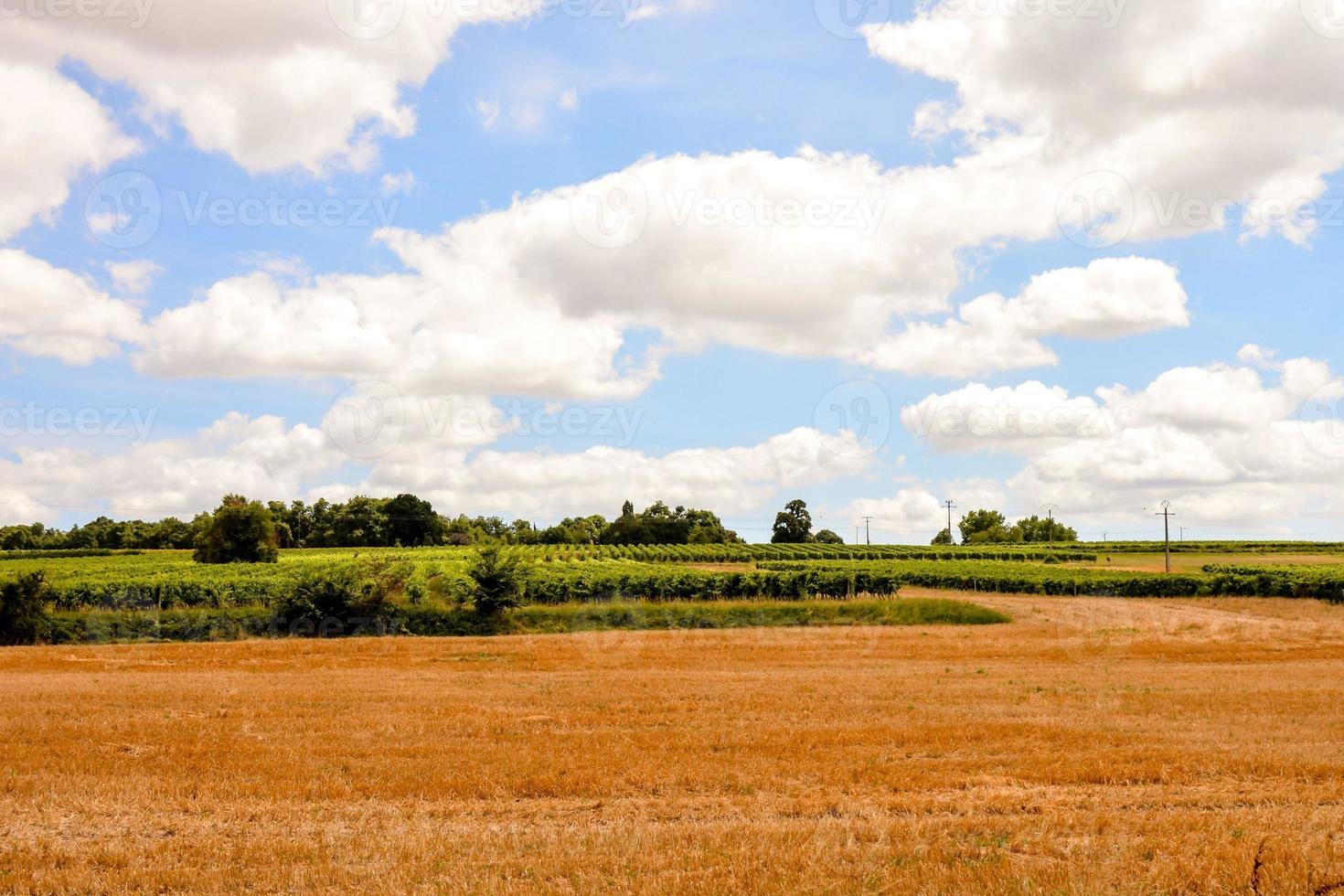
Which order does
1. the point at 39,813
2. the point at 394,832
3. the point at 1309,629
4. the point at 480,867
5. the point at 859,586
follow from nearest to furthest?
the point at 480,867 < the point at 394,832 < the point at 39,813 < the point at 1309,629 < the point at 859,586

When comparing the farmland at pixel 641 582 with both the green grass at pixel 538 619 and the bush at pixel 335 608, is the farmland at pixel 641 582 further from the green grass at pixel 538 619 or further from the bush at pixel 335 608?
the bush at pixel 335 608

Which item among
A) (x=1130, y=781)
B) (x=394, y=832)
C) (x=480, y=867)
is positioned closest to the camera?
(x=480, y=867)

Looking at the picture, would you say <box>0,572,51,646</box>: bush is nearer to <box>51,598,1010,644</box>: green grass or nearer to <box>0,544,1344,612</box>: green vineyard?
<box>51,598,1010,644</box>: green grass

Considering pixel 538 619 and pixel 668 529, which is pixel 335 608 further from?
pixel 668 529

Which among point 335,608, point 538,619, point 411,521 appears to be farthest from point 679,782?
point 411,521

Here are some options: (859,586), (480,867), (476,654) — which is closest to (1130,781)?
(480,867)

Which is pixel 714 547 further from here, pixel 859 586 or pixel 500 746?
pixel 500 746

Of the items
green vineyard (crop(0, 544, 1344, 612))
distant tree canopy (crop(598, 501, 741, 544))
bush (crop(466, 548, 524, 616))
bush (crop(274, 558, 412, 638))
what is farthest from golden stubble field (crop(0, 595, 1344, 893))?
distant tree canopy (crop(598, 501, 741, 544))

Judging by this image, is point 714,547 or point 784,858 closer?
point 784,858

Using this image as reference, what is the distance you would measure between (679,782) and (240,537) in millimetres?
89886

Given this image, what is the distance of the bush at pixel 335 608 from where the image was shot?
47031mm

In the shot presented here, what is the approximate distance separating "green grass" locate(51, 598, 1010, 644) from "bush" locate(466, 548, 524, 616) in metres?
0.61

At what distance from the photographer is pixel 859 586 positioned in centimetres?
6875

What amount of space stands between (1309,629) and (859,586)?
28241mm
